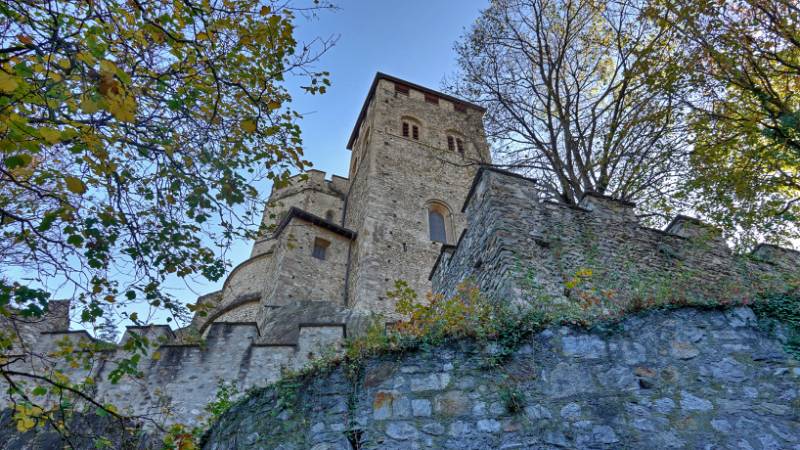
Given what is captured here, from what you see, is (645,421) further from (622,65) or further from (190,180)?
(622,65)

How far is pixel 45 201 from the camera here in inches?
186

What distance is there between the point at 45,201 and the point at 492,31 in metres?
10.2

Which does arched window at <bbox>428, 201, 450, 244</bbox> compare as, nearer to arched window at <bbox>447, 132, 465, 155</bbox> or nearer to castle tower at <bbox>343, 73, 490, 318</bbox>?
castle tower at <bbox>343, 73, 490, 318</bbox>

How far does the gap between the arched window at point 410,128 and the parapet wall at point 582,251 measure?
13875 mm

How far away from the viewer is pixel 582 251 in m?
7.21

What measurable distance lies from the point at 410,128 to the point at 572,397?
1898 centimetres

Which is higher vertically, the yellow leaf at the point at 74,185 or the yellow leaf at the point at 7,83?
the yellow leaf at the point at 7,83

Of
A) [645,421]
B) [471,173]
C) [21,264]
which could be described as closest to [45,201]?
[21,264]

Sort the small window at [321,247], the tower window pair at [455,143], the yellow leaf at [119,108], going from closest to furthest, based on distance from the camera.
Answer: the yellow leaf at [119,108], the small window at [321,247], the tower window pair at [455,143]

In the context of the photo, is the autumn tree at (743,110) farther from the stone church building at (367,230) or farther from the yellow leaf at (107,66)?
the yellow leaf at (107,66)

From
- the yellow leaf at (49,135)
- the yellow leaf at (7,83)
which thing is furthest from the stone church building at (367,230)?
the yellow leaf at (7,83)

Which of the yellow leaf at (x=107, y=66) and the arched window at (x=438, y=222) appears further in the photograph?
the arched window at (x=438, y=222)

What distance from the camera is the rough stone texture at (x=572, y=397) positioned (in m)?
3.92

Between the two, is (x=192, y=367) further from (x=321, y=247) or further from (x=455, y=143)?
(x=455, y=143)
